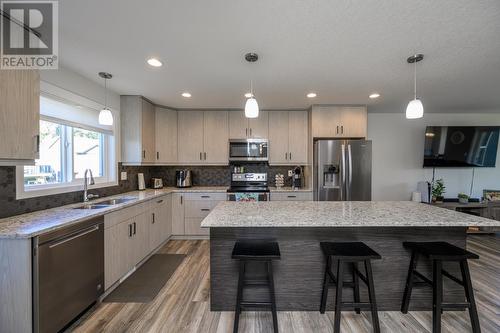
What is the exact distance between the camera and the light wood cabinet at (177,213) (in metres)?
3.92

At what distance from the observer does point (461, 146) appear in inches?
168

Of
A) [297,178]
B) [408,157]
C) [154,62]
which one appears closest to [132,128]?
[154,62]

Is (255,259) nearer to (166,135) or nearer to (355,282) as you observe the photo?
(355,282)

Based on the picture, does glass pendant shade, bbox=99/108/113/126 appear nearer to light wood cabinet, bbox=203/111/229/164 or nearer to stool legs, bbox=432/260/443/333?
light wood cabinet, bbox=203/111/229/164

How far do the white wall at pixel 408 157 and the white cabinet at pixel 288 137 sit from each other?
152 centimetres

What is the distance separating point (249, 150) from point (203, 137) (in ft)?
2.97

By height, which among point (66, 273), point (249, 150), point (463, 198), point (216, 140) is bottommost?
point (66, 273)

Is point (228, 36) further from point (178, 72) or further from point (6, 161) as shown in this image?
point (6, 161)

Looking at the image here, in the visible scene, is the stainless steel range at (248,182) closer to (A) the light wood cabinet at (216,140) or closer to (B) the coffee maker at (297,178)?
(A) the light wood cabinet at (216,140)

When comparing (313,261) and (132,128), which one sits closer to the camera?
(313,261)

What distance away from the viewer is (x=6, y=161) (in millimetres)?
1562

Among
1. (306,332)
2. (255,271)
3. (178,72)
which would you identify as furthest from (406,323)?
(178,72)

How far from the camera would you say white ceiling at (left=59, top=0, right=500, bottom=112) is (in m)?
1.54

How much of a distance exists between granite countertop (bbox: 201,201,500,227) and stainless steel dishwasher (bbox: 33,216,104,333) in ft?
3.55
